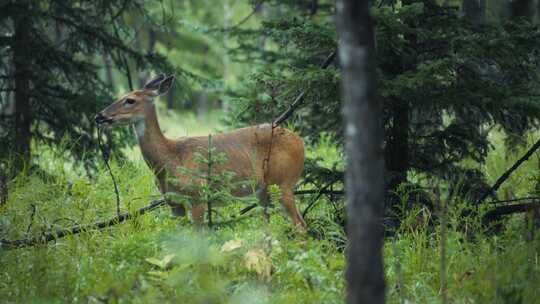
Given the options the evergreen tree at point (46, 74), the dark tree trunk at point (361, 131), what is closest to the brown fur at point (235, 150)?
the evergreen tree at point (46, 74)

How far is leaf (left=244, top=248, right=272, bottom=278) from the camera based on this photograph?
198 inches

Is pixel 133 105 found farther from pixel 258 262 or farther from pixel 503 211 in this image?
pixel 503 211

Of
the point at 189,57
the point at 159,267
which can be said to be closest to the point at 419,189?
the point at 159,267

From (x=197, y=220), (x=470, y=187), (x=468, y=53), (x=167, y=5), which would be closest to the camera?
(x=468, y=53)

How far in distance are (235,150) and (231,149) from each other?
5cm

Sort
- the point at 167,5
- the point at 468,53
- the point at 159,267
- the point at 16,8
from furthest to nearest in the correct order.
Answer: the point at 167,5, the point at 16,8, the point at 468,53, the point at 159,267

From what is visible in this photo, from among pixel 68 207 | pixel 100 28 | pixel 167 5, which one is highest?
pixel 167 5

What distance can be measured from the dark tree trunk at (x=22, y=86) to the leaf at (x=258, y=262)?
4981mm

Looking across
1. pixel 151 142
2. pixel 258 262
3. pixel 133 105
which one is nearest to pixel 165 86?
pixel 133 105

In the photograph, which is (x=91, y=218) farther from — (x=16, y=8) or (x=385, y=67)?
(x=16, y=8)

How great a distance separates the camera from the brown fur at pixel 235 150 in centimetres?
721

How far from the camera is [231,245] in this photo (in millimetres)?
5309

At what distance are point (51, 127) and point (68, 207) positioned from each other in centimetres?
331

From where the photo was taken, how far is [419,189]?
6.39 m
